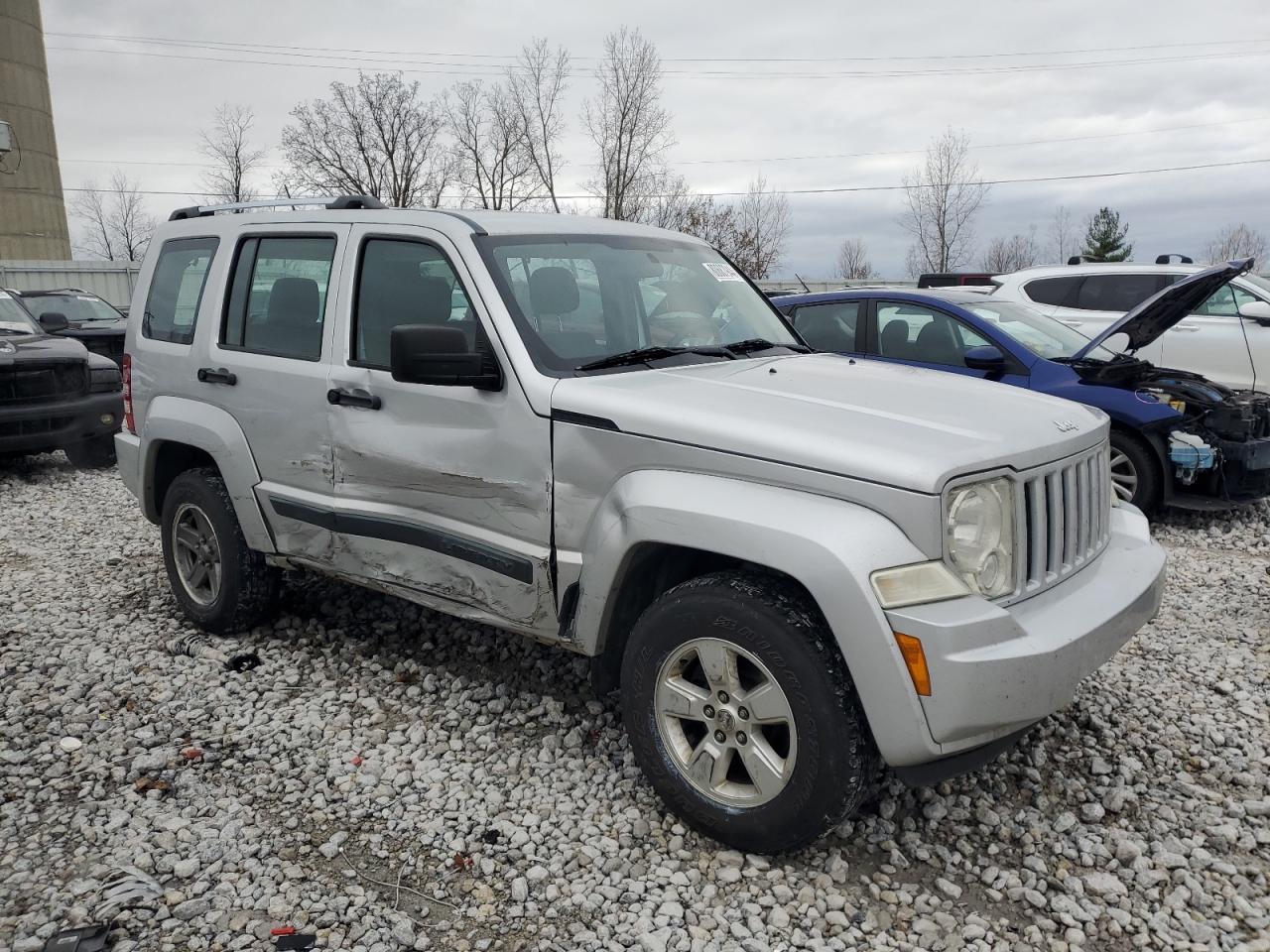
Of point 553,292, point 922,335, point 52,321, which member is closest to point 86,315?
point 52,321

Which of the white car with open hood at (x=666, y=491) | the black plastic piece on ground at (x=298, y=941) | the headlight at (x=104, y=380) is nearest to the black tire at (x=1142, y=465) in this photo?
the white car with open hood at (x=666, y=491)

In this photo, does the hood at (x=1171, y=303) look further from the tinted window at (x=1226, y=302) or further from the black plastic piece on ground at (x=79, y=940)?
the black plastic piece on ground at (x=79, y=940)

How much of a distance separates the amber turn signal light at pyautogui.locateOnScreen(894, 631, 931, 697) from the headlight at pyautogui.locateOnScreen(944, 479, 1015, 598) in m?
0.26

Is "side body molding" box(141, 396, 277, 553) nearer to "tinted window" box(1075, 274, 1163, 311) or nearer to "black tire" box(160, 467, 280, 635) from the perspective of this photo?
"black tire" box(160, 467, 280, 635)

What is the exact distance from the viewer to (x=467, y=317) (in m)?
3.69

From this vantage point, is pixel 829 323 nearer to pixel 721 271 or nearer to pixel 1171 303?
pixel 1171 303

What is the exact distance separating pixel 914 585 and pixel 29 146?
1865 inches

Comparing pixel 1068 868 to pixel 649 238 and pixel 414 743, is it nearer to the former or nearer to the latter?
pixel 414 743

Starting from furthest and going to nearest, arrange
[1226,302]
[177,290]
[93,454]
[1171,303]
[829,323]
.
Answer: [1226,302] < [93,454] < [829,323] < [1171,303] < [177,290]

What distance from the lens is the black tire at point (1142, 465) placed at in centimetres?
686

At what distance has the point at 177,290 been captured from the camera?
5.00 meters

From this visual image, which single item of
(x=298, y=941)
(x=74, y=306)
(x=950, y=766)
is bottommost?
(x=298, y=941)

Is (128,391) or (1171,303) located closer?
(128,391)

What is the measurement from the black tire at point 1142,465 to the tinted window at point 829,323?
1.99m
